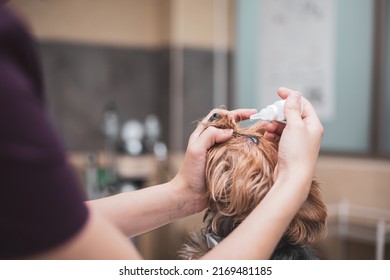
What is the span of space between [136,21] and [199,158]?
3.06 meters

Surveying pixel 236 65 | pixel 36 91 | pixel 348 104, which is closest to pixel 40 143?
pixel 36 91

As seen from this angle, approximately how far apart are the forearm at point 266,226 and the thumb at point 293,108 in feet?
0.35

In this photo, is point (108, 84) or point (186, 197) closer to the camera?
point (186, 197)

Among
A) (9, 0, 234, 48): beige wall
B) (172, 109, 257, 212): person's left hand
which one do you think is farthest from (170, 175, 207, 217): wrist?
(9, 0, 234, 48): beige wall

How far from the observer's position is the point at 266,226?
2.10 feet

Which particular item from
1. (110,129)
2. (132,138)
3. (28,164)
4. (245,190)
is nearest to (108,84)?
(110,129)

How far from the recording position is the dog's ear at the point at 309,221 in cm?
85

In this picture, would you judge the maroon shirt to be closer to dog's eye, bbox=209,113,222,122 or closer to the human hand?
the human hand

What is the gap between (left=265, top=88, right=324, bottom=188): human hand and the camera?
691 millimetres

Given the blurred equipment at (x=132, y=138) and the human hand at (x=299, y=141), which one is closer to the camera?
the human hand at (x=299, y=141)

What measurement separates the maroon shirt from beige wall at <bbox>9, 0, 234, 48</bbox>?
119 inches

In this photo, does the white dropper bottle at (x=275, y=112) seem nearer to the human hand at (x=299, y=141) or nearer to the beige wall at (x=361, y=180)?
the human hand at (x=299, y=141)

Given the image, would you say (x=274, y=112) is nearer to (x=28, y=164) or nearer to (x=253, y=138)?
(x=253, y=138)

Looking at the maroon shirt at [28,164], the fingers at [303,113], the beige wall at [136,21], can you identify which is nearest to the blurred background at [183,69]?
the beige wall at [136,21]
